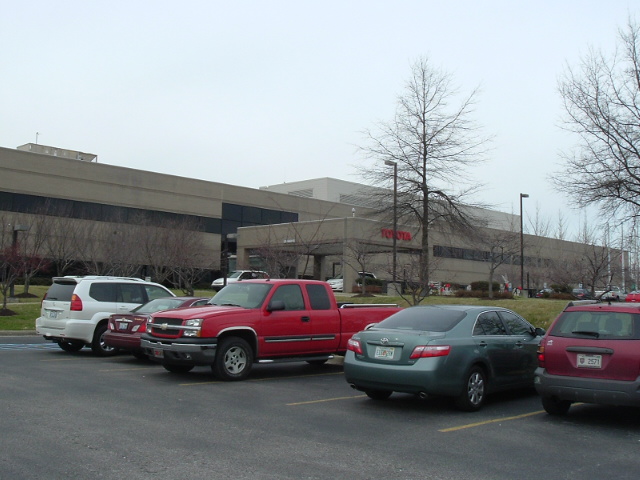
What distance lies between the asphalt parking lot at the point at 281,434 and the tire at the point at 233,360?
256mm

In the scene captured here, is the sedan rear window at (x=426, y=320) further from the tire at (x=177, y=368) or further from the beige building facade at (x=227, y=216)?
the beige building facade at (x=227, y=216)

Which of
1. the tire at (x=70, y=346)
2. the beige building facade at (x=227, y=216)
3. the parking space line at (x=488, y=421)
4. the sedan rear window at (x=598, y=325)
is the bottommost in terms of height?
the parking space line at (x=488, y=421)

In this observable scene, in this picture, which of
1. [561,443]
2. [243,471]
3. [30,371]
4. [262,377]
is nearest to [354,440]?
[243,471]

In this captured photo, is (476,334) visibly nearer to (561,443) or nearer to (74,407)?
(561,443)

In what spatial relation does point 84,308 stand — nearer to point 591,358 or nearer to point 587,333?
point 587,333

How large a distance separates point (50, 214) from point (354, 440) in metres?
40.0

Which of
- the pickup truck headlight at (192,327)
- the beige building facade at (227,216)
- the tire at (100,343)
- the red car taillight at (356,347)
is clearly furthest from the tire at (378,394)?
the beige building facade at (227,216)

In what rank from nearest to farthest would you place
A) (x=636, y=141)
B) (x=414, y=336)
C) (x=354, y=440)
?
(x=354, y=440) → (x=414, y=336) → (x=636, y=141)

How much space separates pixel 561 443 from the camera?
7.76 metres

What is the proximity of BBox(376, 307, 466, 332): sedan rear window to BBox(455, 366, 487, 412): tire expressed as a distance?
749 millimetres

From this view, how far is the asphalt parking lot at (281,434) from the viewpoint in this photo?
6.30 meters

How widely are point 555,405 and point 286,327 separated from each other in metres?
5.23

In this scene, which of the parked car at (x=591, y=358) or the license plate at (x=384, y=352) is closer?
the parked car at (x=591, y=358)

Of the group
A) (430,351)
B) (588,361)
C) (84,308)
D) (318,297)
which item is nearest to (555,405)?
(588,361)
